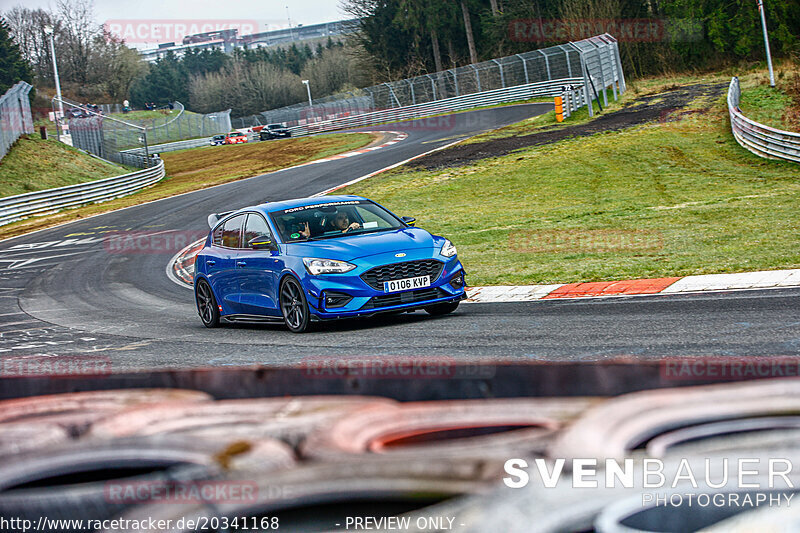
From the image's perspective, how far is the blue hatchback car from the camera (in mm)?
9664

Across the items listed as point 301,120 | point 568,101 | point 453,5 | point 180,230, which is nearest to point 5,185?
point 180,230

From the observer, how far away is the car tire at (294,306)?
985 centimetres

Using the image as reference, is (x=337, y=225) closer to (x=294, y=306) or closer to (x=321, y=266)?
(x=321, y=266)

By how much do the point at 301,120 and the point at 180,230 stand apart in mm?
54435

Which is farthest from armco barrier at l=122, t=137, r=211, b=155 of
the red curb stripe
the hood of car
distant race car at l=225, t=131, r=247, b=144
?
the hood of car

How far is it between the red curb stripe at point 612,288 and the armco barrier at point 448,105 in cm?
3888

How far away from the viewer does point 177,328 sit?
11.6m

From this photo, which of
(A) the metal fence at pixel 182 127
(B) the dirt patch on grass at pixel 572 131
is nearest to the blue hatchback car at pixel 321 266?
(B) the dirt patch on grass at pixel 572 131

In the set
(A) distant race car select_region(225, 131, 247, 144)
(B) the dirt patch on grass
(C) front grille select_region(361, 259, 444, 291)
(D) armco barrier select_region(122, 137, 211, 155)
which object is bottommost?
(C) front grille select_region(361, 259, 444, 291)

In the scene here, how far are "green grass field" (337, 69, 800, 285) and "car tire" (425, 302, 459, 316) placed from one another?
276 cm

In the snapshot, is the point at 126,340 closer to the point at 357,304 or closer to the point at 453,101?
the point at 357,304

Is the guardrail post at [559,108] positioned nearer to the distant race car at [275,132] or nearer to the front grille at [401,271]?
the front grille at [401,271]

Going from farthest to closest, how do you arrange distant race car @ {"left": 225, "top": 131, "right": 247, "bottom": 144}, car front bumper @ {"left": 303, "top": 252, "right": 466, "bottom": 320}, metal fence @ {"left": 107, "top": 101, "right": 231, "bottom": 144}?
metal fence @ {"left": 107, "top": 101, "right": 231, "bottom": 144}
distant race car @ {"left": 225, "top": 131, "right": 247, "bottom": 144}
car front bumper @ {"left": 303, "top": 252, "right": 466, "bottom": 320}

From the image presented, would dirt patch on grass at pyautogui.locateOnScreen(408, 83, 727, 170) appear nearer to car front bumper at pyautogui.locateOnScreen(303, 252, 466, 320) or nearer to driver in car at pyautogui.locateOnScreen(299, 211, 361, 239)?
driver in car at pyautogui.locateOnScreen(299, 211, 361, 239)
